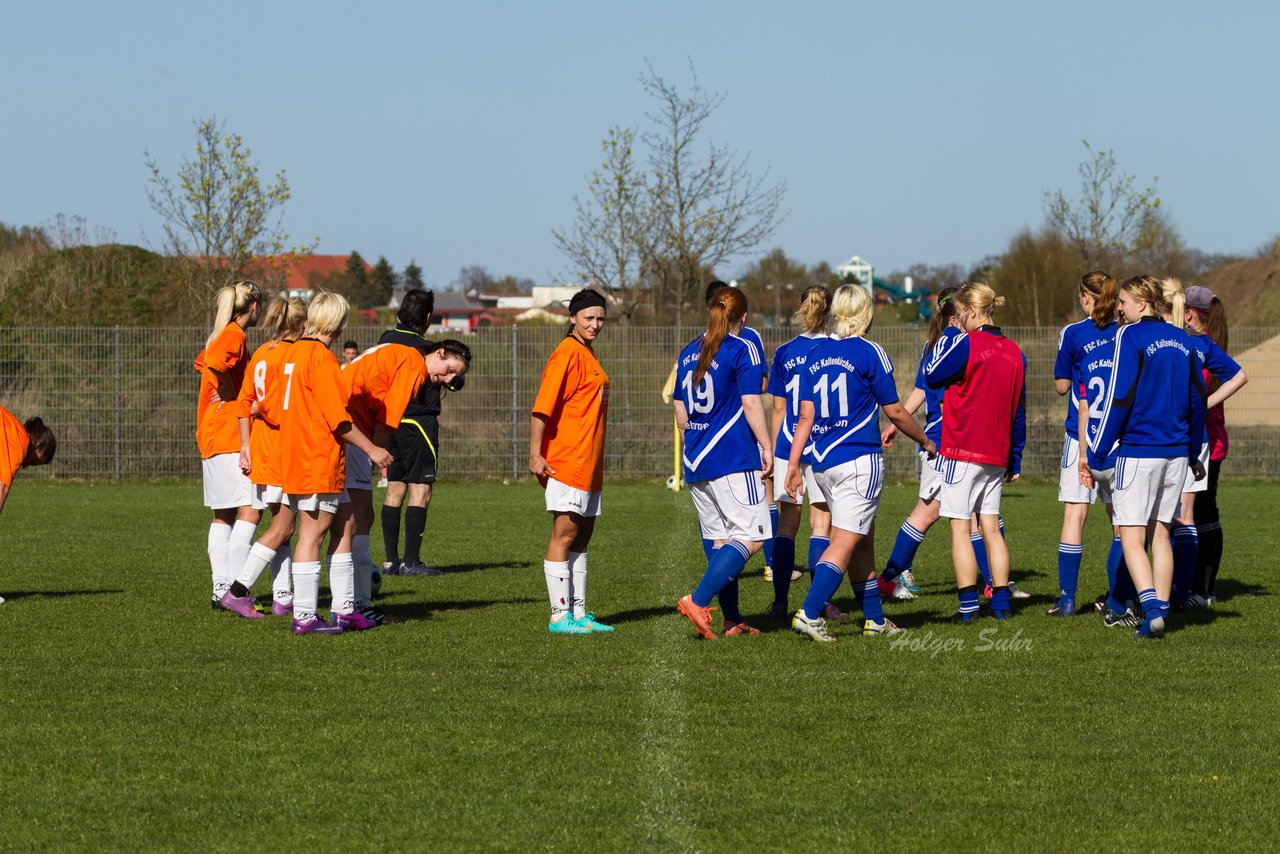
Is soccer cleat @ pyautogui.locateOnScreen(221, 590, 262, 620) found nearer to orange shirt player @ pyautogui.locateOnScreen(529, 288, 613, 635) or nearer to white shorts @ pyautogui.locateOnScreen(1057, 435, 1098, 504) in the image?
orange shirt player @ pyautogui.locateOnScreen(529, 288, 613, 635)

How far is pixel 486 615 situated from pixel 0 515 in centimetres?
878

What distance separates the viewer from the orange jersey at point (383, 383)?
8180mm

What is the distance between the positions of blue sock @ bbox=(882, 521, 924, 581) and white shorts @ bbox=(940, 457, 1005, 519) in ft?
2.81

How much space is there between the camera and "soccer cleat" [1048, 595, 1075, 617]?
28.6ft

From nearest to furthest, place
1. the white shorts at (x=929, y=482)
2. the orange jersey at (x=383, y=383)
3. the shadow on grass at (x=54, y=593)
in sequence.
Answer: the orange jersey at (x=383, y=383) < the white shorts at (x=929, y=482) < the shadow on grass at (x=54, y=593)

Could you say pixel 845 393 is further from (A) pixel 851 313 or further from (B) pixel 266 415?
(B) pixel 266 415

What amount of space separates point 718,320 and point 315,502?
7.91 ft

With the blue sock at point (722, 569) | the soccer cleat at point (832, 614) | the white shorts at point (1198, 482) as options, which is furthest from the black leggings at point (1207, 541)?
the blue sock at point (722, 569)

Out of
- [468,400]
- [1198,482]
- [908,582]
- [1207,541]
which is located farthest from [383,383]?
[468,400]

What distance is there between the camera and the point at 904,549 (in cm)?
929

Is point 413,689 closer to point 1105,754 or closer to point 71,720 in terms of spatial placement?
point 71,720

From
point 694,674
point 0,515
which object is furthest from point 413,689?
point 0,515

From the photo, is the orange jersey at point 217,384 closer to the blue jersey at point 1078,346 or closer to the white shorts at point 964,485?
the white shorts at point 964,485

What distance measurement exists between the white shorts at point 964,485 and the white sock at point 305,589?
11.8 ft
